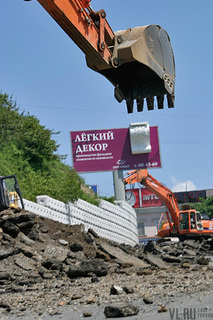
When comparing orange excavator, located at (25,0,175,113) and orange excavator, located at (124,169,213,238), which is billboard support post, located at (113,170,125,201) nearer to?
orange excavator, located at (124,169,213,238)

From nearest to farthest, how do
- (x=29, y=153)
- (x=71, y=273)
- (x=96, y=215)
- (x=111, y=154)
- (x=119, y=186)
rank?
(x=71, y=273) < (x=96, y=215) < (x=29, y=153) < (x=119, y=186) < (x=111, y=154)

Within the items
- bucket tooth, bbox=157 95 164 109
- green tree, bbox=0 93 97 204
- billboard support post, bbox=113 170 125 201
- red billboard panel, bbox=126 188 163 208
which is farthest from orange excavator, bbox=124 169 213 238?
red billboard panel, bbox=126 188 163 208

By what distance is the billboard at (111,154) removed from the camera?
35.4 m

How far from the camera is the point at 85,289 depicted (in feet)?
28.6

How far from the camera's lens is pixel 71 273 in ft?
36.0

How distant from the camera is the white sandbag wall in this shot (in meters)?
19.4

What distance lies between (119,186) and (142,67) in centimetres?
2516

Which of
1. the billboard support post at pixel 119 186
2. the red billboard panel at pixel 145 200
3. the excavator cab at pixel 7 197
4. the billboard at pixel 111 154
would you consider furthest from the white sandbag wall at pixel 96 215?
the red billboard panel at pixel 145 200

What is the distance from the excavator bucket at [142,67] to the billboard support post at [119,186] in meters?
24.6

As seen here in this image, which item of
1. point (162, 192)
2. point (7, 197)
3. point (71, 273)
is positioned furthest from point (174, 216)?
point (71, 273)

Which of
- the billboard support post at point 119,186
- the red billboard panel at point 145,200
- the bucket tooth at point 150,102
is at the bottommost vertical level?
the red billboard panel at point 145,200

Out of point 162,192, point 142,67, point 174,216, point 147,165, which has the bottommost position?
point 174,216

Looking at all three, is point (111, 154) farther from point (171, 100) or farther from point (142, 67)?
point (142, 67)

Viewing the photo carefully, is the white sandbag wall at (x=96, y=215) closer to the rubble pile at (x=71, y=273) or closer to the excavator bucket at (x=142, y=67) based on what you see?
the rubble pile at (x=71, y=273)
